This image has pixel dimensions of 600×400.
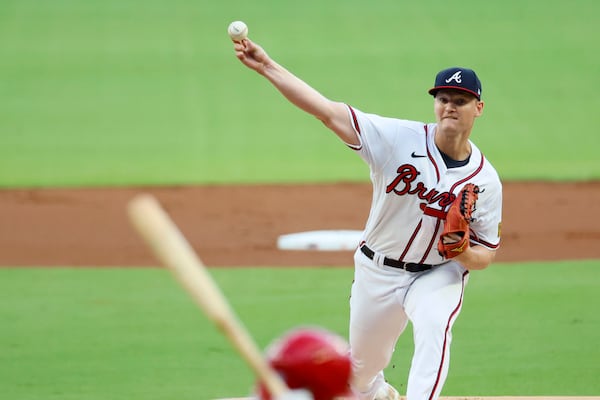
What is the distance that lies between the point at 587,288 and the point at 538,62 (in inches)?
449

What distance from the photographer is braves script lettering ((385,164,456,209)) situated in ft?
16.3

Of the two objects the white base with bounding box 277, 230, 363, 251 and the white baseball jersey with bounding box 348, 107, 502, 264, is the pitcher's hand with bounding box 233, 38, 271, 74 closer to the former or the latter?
the white baseball jersey with bounding box 348, 107, 502, 264

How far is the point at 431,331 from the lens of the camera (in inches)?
187

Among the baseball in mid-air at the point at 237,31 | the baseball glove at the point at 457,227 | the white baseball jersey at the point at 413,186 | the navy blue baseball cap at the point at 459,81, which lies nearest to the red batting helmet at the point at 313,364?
the baseball in mid-air at the point at 237,31

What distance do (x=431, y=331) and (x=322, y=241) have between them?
5497mm

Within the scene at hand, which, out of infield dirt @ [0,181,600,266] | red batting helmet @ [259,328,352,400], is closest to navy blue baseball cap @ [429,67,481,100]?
red batting helmet @ [259,328,352,400]

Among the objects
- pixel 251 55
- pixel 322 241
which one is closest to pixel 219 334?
pixel 322 241

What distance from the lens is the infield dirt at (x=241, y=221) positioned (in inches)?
394

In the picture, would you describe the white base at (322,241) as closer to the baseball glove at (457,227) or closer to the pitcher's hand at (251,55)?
the baseball glove at (457,227)

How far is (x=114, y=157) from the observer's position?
1495 centimetres

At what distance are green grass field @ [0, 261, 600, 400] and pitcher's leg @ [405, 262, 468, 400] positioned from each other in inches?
52.0

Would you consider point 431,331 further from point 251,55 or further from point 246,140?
point 246,140

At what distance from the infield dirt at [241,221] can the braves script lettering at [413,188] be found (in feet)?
15.4

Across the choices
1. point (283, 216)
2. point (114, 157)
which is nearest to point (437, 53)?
point (114, 157)
